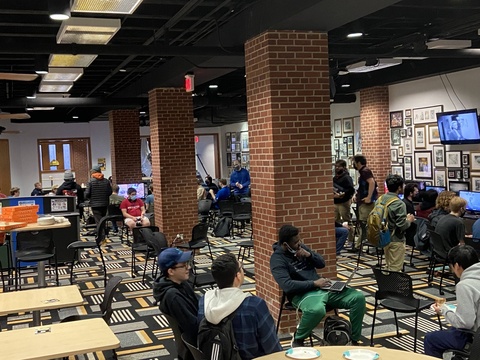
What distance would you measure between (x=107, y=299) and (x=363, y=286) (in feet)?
13.9

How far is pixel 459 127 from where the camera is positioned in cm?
1099

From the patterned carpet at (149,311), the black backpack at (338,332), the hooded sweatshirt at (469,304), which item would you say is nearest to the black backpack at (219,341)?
the hooded sweatshirt at (469,304)

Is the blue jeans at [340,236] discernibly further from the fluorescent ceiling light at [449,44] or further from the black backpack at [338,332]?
the fluorescent ceiling light at [449,44]

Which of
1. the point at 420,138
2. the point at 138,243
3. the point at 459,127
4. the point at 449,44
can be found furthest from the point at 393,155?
the point at 138,243

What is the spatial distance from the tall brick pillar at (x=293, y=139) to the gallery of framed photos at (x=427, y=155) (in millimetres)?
5611

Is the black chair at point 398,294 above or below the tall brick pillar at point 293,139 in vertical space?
below

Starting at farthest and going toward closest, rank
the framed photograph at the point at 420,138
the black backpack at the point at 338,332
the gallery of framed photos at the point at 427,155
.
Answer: the framed photograph at the point at 420,138, the gallery of framed photos at the point at 427,155, the black backpack at the point at 338,332

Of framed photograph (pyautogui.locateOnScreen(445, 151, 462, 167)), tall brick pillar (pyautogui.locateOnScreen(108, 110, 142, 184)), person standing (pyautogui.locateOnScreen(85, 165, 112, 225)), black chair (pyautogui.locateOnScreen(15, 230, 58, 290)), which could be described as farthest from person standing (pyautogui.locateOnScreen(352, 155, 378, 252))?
tall brick pillar (pyautogui.locateOnScreen(108, 110, 142, 184))

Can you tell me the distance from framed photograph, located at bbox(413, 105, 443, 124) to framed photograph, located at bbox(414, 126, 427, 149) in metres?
0.15

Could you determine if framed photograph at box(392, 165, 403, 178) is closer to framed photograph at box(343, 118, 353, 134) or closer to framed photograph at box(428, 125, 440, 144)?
framed photograph at box(428, 125, 440, 144)

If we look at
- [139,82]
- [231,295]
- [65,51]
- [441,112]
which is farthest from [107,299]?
[441,112]

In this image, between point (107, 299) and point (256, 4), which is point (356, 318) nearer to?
point (107, 299)

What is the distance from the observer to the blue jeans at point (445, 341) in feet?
14.0

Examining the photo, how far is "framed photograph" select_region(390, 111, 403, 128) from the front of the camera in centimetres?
1310
